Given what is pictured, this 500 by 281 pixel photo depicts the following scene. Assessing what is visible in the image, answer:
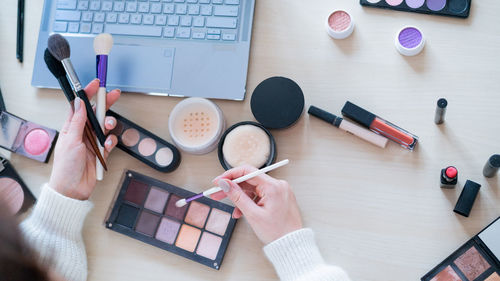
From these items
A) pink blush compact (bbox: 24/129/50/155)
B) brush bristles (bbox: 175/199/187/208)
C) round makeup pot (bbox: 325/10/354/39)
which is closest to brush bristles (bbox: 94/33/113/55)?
pink blush compact (bbox: 24/129/50/155)

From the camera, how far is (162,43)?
2.78 ft

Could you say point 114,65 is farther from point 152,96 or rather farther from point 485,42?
point 485,42

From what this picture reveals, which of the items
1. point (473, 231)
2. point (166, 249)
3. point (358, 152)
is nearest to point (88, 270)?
point (166, 249)

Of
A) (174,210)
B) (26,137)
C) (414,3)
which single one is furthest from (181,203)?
(414,3)

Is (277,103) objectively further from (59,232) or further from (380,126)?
(59,232)

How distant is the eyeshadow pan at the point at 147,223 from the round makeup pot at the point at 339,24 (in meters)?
0.49

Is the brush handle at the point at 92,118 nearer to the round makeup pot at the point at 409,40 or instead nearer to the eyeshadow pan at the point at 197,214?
the eyeshadow pan at the point at 197,214

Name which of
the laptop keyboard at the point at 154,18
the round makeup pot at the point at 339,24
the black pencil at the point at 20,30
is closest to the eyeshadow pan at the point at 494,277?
the round makeup pot at the point at 339,24

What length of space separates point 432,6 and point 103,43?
62 cm

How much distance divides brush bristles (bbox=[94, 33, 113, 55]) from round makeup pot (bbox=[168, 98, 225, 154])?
0.17 m

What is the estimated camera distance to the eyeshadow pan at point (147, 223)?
0.80 meters

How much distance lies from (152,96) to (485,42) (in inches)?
25.3

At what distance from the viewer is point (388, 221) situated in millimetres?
745

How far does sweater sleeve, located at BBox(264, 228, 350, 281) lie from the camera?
69 centimetres
